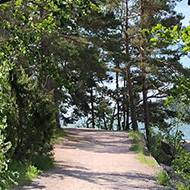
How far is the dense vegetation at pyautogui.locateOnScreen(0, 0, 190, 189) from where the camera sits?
427cm

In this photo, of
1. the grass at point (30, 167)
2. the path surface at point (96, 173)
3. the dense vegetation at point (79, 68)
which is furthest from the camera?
the grass at point (30, 167)

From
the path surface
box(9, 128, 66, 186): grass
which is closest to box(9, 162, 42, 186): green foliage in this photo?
box(9, 128, 66, 186): grass

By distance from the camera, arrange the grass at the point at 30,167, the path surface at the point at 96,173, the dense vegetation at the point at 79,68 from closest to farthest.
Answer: the dense vegetation at the point at 79,68 → the path surface at the point at 96,173 → the grass at the point at 30,167

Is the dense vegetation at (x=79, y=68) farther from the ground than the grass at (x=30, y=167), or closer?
farther from the ground

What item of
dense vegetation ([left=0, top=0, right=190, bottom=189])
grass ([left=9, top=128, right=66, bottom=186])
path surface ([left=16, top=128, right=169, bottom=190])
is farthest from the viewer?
grass ([left=9, top=128, right=66, bottom=186])

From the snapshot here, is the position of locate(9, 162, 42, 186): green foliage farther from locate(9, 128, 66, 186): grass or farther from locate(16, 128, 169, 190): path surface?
locate(16, 128, 169, 190): path surface

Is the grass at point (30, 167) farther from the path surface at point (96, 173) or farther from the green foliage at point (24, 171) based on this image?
the path surface at point (96, 173)

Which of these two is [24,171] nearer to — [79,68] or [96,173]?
[96,173]

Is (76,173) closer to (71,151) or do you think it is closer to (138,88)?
(71,151)

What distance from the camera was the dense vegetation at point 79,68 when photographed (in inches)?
168

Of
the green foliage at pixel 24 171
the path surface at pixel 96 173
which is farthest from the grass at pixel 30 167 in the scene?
the path surface at pixel 96 173

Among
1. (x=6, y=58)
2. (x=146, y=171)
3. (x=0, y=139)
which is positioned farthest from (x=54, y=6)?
(x=146, y=171)

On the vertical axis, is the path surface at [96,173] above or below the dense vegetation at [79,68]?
below

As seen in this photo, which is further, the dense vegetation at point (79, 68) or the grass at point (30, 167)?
the grass at point (30, 167)
